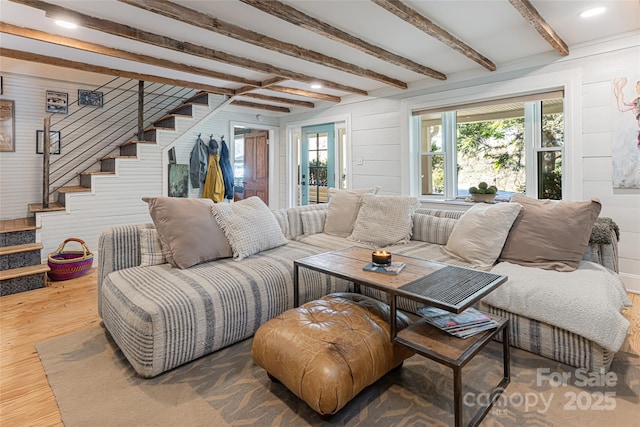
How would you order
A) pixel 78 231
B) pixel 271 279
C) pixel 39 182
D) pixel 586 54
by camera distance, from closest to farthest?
1. pixel 271 279
2. pixel 586 54
3. pixel 78 231
4. pixel 39 182

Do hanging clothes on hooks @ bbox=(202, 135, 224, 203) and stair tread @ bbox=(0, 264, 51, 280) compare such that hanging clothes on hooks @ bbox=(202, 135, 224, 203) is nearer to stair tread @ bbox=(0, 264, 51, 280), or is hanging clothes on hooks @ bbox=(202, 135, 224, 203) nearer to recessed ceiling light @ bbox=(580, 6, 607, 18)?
stair tread @ bbox=(0, 264, 51, 280)

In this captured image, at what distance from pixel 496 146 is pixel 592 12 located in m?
1.69

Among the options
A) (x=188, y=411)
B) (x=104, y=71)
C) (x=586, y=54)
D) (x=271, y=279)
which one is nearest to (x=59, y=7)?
(x=104, y=71)

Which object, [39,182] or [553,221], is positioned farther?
[39,182]

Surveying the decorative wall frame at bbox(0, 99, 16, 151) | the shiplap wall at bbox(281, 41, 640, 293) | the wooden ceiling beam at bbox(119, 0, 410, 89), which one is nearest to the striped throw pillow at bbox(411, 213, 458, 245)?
the shiplap wall at bbox(281, 41, 640, 293)

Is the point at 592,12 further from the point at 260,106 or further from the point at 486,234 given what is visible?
the point at 260,106

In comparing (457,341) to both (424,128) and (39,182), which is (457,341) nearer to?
(424,128)

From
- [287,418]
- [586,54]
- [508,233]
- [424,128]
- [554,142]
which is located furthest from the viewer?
[424,128]

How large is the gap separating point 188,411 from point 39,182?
431 cm

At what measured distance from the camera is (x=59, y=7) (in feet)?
7.83

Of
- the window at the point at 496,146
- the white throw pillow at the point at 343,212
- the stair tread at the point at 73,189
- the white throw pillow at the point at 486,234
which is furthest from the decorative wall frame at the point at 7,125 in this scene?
the white throw pillow at the point at 486,234

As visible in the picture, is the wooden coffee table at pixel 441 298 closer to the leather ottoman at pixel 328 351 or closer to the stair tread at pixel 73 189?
the leather ottoman at pixel 328 351

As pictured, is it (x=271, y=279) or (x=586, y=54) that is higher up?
(x=586, y=54)

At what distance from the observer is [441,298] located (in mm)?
1494
